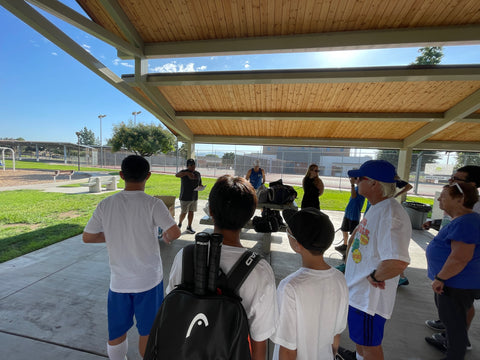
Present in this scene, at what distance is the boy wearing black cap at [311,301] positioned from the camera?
1190 mm

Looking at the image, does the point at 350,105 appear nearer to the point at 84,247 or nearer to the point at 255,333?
the point at 255,333

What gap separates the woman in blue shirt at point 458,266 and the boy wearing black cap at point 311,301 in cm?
134

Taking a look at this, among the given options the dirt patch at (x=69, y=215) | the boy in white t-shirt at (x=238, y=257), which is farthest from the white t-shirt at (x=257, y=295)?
the dirt patch at (x=69, y=215)

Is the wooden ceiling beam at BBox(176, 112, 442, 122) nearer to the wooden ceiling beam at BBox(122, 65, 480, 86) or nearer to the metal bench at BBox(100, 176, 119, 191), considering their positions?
the wooden ceiling beam at BBox(122, 65, 480, 86)

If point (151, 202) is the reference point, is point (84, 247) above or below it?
below

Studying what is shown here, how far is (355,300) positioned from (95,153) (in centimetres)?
4189

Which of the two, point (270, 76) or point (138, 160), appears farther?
point (270, 76)

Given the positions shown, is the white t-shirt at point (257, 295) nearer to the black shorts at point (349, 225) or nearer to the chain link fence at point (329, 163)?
the black shorts at point (349, 225)

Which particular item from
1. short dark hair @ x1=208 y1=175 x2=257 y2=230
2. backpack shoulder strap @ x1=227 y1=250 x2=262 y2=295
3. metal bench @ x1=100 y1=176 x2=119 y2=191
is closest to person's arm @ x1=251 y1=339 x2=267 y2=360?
backpack shoulder strap @ x1=227 y1=250 x2=262 y2=295

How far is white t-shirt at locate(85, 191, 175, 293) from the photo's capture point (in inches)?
68.1

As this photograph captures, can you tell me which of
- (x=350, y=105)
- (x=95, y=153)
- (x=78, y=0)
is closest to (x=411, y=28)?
(x=350, y=105)

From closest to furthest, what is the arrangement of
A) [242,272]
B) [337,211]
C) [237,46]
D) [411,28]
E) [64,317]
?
[242,272] < [64,317] < [411,28] < [237,46] < [337,211]

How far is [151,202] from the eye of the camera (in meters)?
1.80

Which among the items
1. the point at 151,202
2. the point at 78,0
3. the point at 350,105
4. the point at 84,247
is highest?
the point at 78,0
